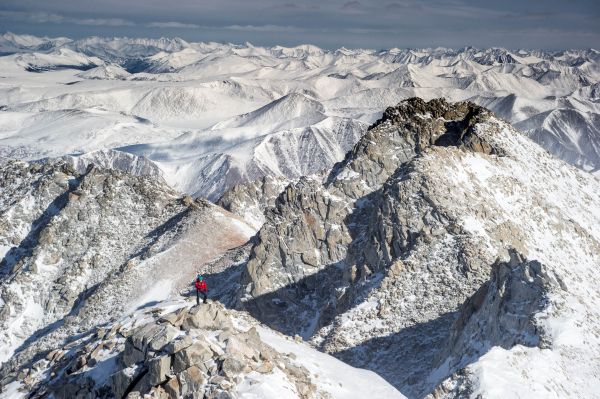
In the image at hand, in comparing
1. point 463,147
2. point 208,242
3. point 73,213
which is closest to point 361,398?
point 463,147

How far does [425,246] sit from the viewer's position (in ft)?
233

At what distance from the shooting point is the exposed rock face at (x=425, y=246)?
56094 mm

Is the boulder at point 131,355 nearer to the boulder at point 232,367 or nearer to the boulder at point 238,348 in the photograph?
the boulder at point 238,348

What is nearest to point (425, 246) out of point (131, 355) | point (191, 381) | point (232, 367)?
point (131, 355)

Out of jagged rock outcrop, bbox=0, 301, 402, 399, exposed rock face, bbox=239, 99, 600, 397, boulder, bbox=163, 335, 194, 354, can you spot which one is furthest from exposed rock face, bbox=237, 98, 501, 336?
boulder, bbox=163, 335, 194, 354

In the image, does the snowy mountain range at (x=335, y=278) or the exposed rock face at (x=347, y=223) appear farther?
the exposed rock face at (x=347, y=223)

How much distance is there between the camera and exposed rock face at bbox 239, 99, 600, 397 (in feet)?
184

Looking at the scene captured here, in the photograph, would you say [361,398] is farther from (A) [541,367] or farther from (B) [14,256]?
(B) [14,256]

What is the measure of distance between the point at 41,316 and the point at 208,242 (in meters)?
24.7

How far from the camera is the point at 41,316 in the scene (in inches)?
4345

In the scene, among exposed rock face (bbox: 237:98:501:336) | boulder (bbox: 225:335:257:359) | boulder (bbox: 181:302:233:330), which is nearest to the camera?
boulder (bbox: 225:335:257:359)

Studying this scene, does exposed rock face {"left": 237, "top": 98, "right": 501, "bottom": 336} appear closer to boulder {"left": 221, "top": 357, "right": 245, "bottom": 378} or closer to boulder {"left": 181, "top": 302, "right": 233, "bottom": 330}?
boulder {"left": 181, "top": 302, "right": 233, "bottom": 330}

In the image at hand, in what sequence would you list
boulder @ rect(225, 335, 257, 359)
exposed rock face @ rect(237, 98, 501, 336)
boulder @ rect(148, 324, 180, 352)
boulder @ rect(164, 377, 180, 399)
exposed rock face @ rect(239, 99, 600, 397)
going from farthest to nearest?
exposed rock face @ rect(237, 98, 501, 336)
exposed rock face @ rect(239, 99, 600, 397)
boulder @ rect(148, 324, 180, 352)
boulder @ rect(225, 335, 257, 359)
boulder @ rect(164, 377, 180, 399)

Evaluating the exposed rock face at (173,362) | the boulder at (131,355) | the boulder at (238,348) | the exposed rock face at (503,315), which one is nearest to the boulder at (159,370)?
the exposed rock face at (173,362)
